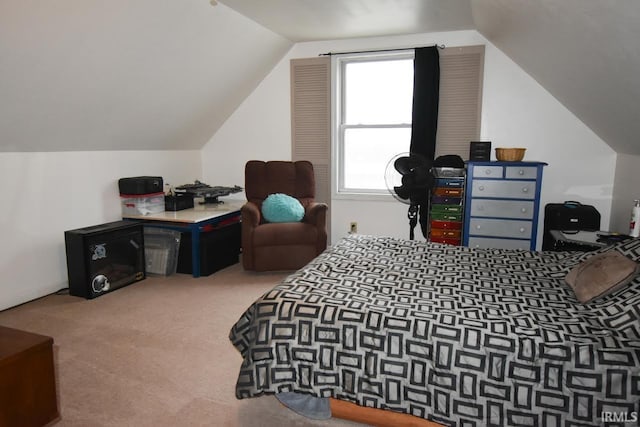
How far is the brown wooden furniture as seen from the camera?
5.21 ft

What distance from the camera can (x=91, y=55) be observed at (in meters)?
2.83

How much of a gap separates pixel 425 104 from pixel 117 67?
112 inches

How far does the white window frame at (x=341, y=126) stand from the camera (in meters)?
4.55

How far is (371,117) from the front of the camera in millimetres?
4723

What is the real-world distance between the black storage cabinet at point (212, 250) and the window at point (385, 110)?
138 cm

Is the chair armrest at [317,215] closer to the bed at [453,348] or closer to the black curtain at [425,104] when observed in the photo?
the black curtain at [425,104]

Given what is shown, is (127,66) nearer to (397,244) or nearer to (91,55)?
(91,55)

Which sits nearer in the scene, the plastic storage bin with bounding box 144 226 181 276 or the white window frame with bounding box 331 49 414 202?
the plastic storage bin with bounding box 144 226 181 276

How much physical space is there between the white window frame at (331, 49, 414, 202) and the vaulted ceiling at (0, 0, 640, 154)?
290mm

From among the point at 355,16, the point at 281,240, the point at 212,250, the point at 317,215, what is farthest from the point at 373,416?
the point at 355,16

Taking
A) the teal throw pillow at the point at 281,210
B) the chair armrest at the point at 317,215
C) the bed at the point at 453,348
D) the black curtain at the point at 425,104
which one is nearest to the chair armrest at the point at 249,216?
the teal throw pillow at the point at 281,210

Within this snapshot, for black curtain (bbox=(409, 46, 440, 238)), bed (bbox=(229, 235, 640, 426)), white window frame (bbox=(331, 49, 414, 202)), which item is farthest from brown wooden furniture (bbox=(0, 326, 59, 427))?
white window frame (bbox=(331, 49, 414, 202))

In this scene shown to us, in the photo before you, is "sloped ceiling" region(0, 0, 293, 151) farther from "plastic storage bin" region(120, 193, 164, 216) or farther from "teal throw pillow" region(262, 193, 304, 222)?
"teal throw pillow" region(262, 193, 304, 222)

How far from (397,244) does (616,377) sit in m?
1.51
